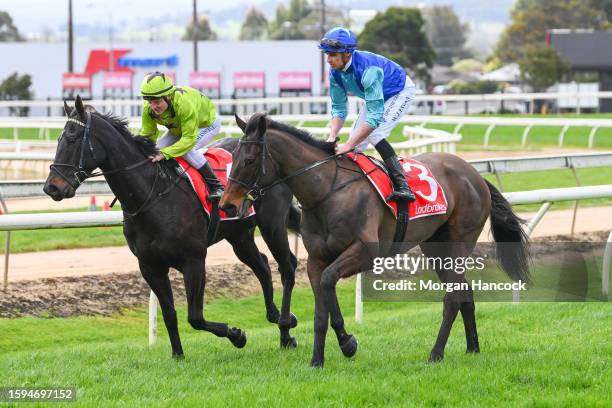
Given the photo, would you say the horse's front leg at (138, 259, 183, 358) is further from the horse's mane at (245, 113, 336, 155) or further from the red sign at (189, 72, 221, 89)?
the red sign at (189, 72, 221, 89)

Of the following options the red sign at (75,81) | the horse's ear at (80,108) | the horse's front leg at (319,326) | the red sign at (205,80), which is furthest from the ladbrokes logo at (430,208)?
the red sign at (205,80)

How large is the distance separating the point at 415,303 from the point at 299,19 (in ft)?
374

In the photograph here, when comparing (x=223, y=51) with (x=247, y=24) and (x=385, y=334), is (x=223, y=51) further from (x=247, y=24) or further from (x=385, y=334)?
(x=247, y=24)

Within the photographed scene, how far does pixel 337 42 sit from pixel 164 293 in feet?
6.52

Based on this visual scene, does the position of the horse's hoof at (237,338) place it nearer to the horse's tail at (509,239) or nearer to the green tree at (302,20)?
the horse's tail at (509,239)

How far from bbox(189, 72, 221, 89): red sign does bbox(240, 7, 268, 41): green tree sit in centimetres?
8616

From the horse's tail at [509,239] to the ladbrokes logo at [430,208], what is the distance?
65 cm

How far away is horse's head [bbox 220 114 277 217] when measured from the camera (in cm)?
665

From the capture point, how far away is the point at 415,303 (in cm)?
1038

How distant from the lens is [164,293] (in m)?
7.52

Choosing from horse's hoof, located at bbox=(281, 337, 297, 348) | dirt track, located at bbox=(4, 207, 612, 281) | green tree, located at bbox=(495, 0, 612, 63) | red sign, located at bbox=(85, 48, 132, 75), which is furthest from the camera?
green tree, located at bbox=(495, 0, 612, 63)

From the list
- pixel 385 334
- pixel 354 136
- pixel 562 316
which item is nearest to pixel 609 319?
pixel 562 316

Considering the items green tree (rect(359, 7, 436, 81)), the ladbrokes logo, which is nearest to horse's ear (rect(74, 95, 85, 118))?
the ladbrokes logo

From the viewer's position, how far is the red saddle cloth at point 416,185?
719cm
